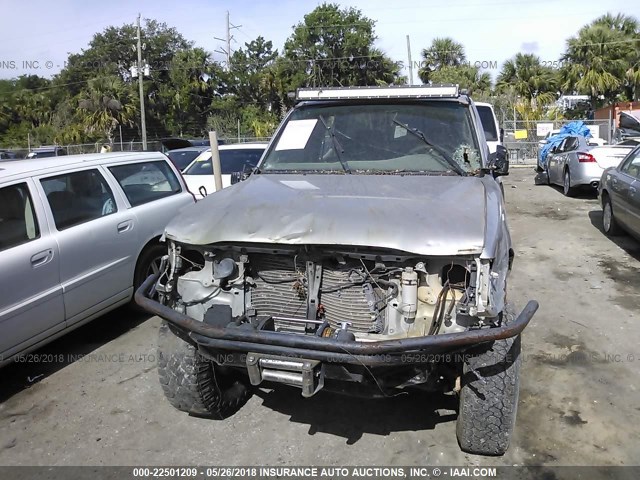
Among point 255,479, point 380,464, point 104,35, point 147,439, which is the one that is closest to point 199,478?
point 255,479

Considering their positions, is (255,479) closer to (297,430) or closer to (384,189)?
(297,430)

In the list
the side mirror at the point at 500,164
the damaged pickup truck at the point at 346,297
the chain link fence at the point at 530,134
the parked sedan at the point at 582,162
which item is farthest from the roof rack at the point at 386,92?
the chain link fence at the point at 530,134

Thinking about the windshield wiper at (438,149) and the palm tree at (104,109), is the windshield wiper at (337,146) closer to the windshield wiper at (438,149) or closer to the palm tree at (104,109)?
the windshield wiper at (438,149)

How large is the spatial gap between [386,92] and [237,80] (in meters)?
42.9

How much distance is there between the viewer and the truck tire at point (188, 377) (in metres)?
3.52

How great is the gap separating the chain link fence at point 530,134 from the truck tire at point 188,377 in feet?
67.7

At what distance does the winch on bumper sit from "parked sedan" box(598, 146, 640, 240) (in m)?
5.20

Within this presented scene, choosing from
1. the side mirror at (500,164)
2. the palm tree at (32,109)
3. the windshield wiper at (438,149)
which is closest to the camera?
the windshield wiper at (438,149)

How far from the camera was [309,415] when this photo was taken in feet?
12.9

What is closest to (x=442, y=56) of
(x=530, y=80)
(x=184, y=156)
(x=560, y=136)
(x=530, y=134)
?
(x=530, y=80)

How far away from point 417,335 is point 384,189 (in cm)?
104

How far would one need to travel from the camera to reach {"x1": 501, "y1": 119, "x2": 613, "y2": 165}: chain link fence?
22406mm

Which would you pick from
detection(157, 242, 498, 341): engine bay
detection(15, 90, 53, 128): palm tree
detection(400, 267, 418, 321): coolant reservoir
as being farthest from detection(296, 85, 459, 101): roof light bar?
detection(15, 90, 53, 128): palm tree

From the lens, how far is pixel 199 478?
10.8 ft
